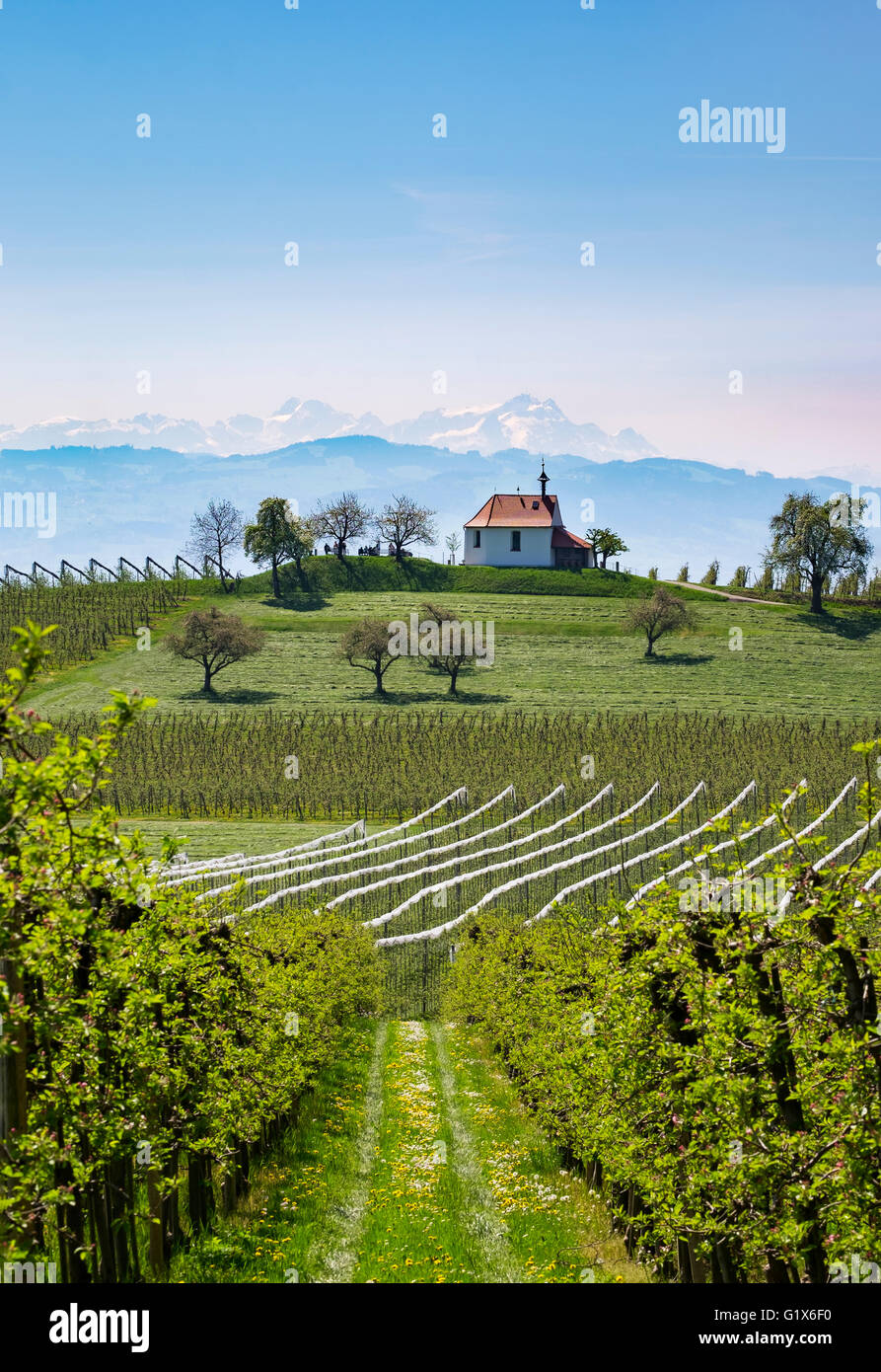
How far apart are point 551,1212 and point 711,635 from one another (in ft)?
279

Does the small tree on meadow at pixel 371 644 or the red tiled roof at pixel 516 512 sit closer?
the small tree on meadow at pixel 371 644

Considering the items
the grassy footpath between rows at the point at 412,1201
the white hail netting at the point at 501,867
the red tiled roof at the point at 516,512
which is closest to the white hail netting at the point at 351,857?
the white hail netting at the point at 501,867

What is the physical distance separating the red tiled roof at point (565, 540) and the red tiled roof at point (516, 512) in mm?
1691

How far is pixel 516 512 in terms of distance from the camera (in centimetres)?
11900

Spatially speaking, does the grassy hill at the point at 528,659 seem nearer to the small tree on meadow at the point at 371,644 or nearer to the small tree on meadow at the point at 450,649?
the small tree on meadow at the point at 450,649

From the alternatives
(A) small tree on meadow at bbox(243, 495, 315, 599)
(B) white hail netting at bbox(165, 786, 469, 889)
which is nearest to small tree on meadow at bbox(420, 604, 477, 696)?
(A) small tree on meadow at bbox(243, 495, 315, 599)

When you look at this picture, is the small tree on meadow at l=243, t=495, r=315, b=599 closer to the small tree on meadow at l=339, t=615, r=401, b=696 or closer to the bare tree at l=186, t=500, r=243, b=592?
the bare tree at l=186, t=500, r=243, b=592

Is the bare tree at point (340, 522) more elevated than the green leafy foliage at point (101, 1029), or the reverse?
the bare tree at point (340, 522)

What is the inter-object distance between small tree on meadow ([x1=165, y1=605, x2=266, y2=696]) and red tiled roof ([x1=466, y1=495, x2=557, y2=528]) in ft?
133

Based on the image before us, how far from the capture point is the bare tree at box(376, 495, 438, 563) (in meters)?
118

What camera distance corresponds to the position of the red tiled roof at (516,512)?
117938mm

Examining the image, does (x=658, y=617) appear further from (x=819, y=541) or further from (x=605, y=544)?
(x=605, y=544)
